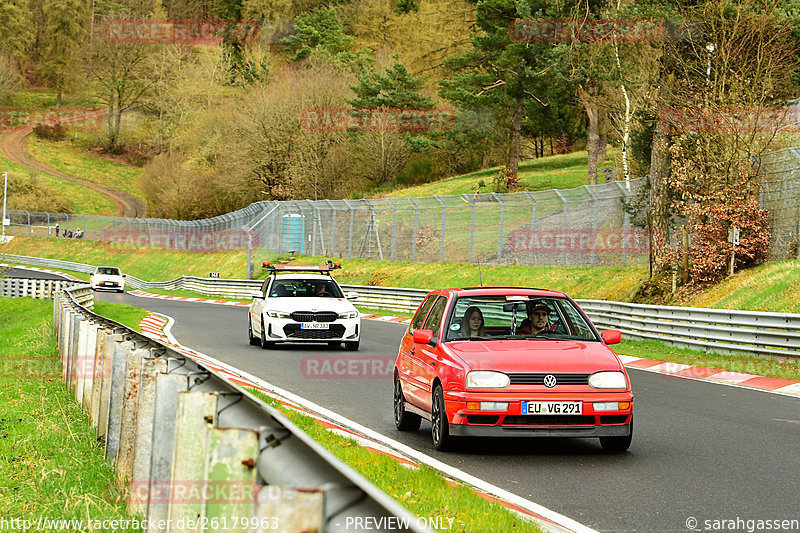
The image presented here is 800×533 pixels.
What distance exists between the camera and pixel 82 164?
12162 centimetres

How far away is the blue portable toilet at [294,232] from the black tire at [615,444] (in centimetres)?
4705

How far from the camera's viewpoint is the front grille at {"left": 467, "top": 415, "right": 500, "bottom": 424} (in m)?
9.02

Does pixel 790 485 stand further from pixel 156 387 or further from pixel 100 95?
pixel 100 95

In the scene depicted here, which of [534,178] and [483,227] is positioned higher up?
[534,178]

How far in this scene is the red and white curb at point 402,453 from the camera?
21.8ft

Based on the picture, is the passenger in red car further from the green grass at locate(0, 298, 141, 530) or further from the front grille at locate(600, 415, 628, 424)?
the green grass at locate(0, 298, 141, 530)

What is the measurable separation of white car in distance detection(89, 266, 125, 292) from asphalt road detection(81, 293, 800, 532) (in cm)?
4041

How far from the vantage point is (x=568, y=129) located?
77.5 metres

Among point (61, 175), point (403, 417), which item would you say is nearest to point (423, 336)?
point (403, 417)

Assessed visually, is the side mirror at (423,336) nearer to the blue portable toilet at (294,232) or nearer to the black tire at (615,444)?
the black tire at (615,444)

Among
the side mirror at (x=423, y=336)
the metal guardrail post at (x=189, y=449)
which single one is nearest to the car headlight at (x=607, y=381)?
the side mirror at (x=423, y=336)

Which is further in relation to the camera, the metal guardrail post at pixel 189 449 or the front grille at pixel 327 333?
the front grille at pixel 327 333

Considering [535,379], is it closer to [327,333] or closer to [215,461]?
[215,461]

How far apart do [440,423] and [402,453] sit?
45cm
